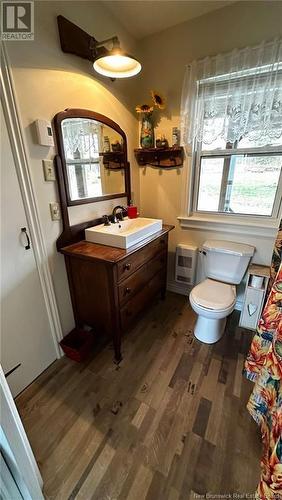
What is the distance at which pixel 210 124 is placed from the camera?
5.70 feet

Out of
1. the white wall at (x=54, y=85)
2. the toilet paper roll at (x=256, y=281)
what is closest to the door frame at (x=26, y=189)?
the white wall at (x=54, y=85)

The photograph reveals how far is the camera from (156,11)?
160cm

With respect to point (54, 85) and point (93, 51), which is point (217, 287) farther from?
point (93, 51)

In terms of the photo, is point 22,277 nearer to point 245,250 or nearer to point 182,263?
point 182,263

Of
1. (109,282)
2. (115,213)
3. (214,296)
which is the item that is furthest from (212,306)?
(115,213)

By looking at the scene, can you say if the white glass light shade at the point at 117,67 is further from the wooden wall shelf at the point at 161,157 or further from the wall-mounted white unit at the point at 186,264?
the wall-mounted white unit at the point at 186,264

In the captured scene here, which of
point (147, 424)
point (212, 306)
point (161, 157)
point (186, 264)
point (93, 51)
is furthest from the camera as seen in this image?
point (186, 264)

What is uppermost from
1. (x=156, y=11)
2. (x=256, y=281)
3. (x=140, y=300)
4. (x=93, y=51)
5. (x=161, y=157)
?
(x=156, y=11)

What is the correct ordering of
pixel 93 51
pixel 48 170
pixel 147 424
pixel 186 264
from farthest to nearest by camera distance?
pixel 186 264 < pixel 93 51 < pixel 48 170 < pixel 147 424

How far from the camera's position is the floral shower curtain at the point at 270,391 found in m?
0.74

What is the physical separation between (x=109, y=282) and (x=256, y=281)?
1.25 metres

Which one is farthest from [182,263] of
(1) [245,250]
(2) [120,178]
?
(2) [120,178]

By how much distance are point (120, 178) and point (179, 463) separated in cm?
203

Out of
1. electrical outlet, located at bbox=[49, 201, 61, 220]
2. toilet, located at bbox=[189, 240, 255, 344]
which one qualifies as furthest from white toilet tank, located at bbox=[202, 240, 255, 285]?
electrical outlet, located at bbox=[49, 201, 61, 220]
